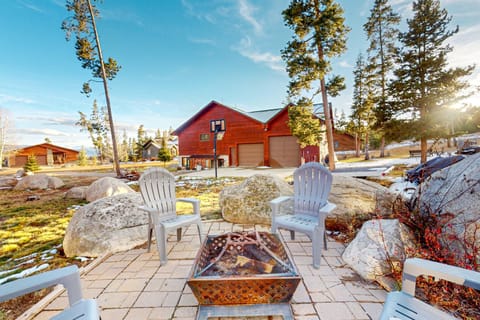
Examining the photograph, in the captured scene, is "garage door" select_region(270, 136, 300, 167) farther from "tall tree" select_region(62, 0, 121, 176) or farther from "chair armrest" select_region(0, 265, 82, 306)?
"chair armrest" select_region(0, 265, 82, 306)

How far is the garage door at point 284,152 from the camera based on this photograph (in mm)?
14781

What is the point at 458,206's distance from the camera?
2.07 m

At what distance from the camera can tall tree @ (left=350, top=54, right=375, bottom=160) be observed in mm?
17359

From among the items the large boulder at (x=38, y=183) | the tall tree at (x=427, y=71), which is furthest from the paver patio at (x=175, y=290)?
the tall tree at (x=427, y=71)

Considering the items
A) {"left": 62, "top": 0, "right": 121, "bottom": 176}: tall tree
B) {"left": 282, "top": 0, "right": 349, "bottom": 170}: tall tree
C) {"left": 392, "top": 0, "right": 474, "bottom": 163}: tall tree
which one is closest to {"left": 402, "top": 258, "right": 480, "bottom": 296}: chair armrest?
{"left": 282, "top": 0, "right": 349, "bottom": 170}: tall tree

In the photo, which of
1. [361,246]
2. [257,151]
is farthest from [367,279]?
[257,151]

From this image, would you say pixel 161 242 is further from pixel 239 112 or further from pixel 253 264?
pixel 239 112

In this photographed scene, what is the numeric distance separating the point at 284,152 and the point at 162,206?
1309cm

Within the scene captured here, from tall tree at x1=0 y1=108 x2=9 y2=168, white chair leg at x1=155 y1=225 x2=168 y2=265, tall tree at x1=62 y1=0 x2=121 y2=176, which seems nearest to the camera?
white chair leg at x1=155 y1=225 x2=168 y2=265

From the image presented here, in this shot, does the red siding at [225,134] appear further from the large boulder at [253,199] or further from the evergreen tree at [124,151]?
Answer: the evergreen tree at [124,151]

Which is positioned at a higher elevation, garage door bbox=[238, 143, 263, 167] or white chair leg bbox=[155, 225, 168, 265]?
garage door bbox=[238, 143, 263, 167]

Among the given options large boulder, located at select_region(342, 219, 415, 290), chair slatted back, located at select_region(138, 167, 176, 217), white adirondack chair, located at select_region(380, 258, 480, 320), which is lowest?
large boulder, located at select_region(342, 219, 415, 290)

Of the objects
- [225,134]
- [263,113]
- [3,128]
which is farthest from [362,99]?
[3,128]

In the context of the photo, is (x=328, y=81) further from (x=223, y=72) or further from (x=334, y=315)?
(x=334, y=315)
